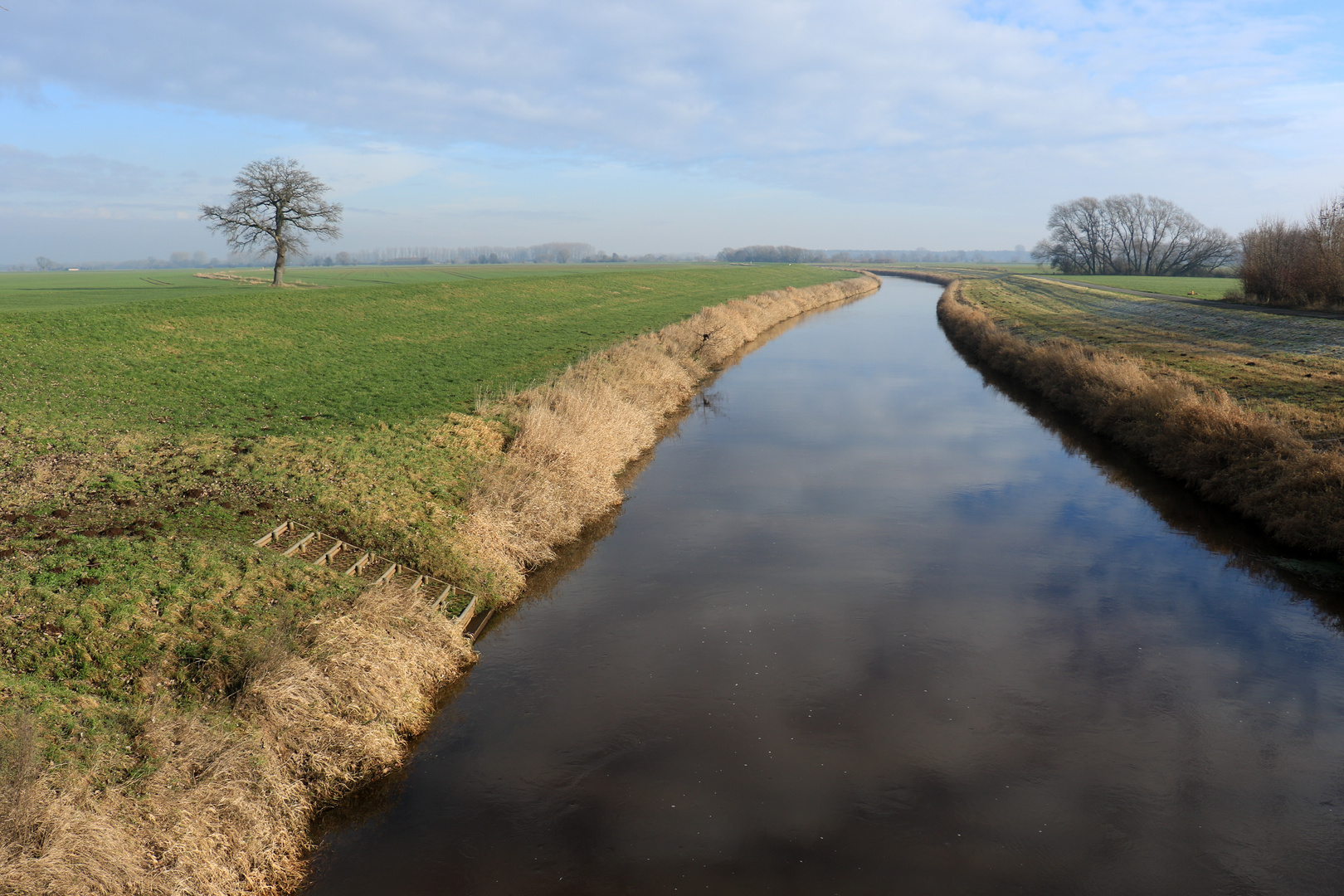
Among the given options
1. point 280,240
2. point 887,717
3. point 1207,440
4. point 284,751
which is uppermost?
point 280,240

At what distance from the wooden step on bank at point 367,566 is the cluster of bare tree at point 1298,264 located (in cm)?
5221

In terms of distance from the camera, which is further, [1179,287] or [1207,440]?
[1179,287]

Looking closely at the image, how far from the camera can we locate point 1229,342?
34.8 m

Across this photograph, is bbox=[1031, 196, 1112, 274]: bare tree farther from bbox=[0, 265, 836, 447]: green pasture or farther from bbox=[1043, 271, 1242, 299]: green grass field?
bbox=[0, 265, 836, 447]: green pasture

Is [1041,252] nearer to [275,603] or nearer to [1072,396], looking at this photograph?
[1072,396]

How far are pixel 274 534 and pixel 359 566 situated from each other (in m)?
1.37

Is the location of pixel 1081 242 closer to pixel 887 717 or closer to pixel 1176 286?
pixel 1176 286

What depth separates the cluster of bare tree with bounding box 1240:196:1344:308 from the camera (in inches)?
1678

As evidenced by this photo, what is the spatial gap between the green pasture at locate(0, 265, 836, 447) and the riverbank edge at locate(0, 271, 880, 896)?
18.4 feet

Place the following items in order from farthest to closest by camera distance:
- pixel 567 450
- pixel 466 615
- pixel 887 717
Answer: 1. pixel 567 450
2. pixel 466 615
3. pixel 887 717

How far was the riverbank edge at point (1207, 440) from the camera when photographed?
14.2 metres

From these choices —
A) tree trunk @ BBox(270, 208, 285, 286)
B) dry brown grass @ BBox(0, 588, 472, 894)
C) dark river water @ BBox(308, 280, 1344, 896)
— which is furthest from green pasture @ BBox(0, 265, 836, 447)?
tree trunk @ BBox(270, 208, 285, 286)

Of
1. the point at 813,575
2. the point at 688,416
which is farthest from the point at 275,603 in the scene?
the point at 688,416

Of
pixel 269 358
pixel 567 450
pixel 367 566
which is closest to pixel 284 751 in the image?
pixel 367 566
